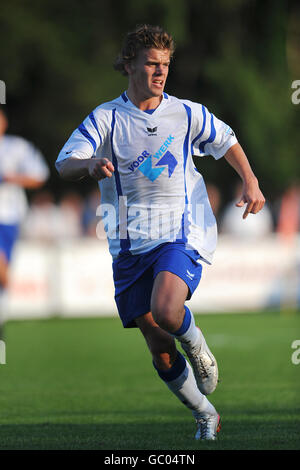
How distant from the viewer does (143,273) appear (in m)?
6.00

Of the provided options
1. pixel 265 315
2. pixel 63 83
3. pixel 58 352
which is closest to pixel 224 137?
pixel 58 352

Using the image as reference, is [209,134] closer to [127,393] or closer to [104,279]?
[127,393]

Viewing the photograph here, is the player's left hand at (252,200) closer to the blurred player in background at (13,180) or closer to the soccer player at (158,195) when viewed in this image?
the soccer player at (158,195)

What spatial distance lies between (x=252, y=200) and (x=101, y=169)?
1.04m

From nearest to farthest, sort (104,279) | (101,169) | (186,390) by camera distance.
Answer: (101,169) < (186,390) < (104,279)

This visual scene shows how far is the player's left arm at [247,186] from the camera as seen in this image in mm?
5828

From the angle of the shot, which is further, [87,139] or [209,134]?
[209,134]

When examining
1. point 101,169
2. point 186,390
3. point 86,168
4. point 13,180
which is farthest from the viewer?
point 13,180

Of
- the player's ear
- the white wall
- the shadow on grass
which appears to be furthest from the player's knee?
the white wall

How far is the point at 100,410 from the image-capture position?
22.8 feet

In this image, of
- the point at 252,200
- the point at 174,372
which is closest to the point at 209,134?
the point at 252,200

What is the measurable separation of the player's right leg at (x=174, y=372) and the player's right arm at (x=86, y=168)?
1008 mm

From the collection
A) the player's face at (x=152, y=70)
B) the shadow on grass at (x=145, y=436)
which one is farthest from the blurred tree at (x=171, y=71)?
the shadow on grass at (x=145, y=436)
